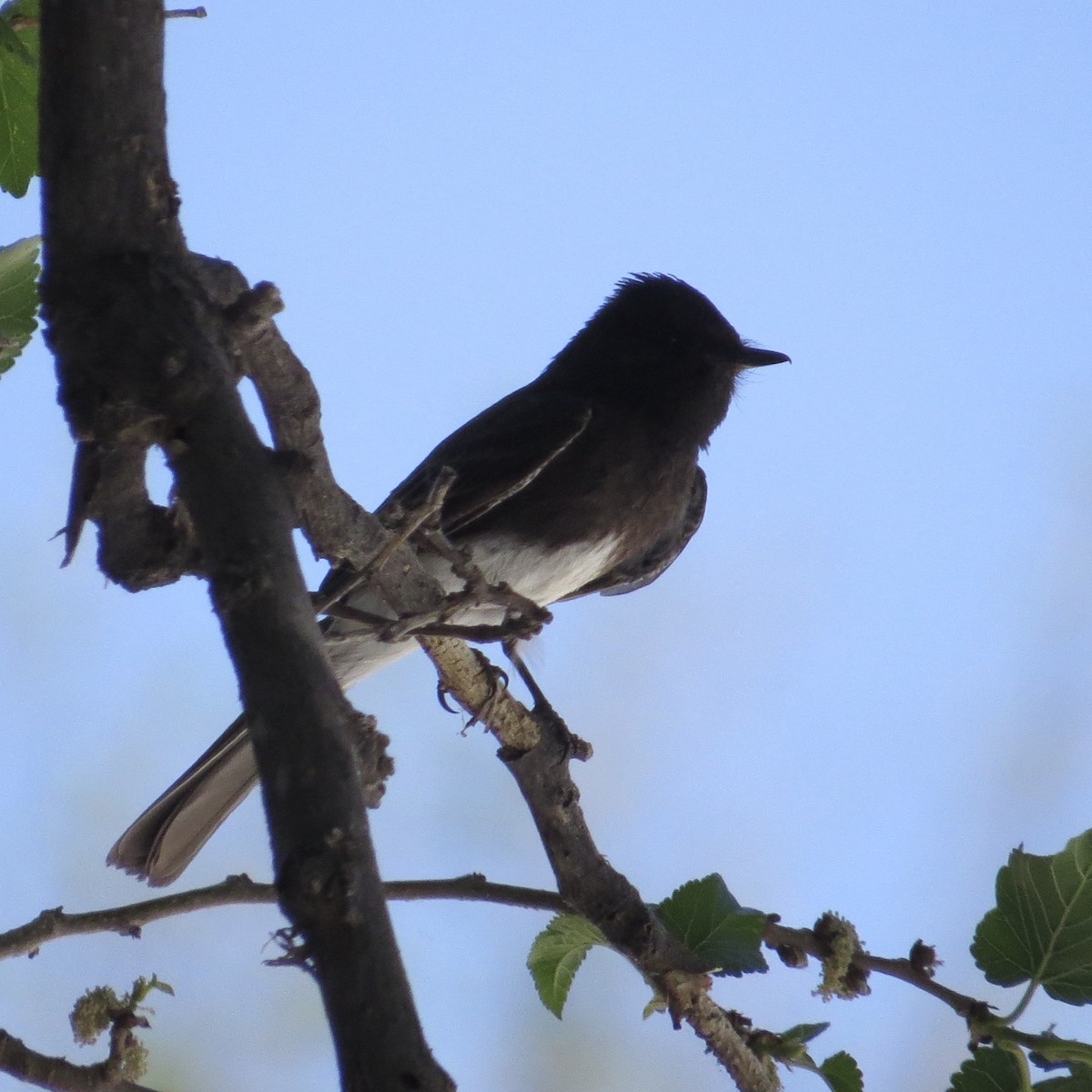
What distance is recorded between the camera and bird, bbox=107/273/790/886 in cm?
355

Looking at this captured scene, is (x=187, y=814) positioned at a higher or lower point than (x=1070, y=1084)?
higher

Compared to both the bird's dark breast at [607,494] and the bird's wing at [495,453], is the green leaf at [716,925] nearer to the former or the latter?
the bird's wing at [495,453]

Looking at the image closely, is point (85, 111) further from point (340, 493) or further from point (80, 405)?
point (340, 493)

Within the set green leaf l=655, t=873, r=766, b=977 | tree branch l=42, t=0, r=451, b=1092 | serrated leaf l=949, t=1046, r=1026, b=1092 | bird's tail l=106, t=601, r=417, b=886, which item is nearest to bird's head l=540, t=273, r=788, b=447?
bird's tail l=106, t=601, r=417, b=886

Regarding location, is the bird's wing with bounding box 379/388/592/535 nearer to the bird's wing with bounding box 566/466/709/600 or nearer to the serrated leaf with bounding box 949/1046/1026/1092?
the bird's wing with bounding box 566/466/709/600

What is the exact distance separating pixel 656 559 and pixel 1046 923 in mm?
2785

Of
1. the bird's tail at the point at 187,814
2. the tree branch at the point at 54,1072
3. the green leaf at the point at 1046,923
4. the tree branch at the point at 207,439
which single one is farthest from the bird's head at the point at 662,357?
the tree branch at the point at 207,439

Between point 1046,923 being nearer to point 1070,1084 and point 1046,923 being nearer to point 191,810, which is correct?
point 1070,1084

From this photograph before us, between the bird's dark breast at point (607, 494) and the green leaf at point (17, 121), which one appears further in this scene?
the bird's dark breast at point (607, 494)

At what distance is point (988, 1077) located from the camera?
193 cm

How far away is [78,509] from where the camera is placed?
1.46m

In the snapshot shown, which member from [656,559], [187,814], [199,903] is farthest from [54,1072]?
[656,559]

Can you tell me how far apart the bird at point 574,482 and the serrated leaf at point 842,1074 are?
1.35 metres

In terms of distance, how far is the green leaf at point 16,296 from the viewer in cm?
188
